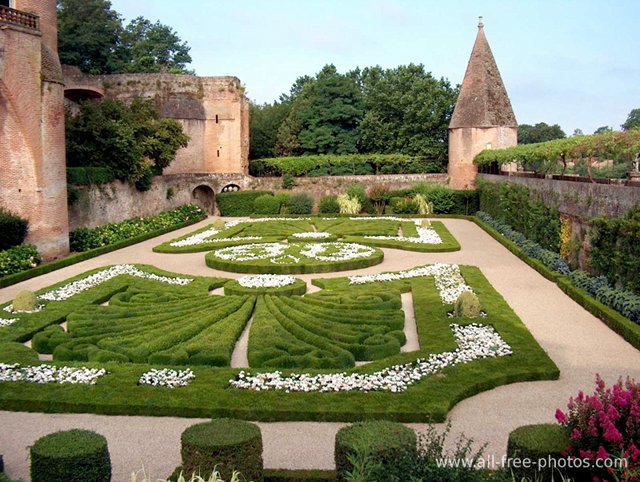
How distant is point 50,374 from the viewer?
10.3m

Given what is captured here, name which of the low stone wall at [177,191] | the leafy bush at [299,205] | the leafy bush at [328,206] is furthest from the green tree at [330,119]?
the leafy bush at [328,206]

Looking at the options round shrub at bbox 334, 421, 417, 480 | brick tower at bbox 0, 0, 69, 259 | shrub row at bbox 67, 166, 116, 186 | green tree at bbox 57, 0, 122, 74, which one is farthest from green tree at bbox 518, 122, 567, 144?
round shrub at bbox 334, 421, 417, 480

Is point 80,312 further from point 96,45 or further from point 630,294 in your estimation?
point 96,45

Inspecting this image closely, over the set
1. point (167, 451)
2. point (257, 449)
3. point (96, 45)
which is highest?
point (96, 45)

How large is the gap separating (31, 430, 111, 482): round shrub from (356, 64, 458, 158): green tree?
1639 inches

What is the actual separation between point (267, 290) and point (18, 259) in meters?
7.86

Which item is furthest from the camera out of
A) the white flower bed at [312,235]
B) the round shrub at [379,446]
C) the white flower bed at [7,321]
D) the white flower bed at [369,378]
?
the white flower bed at [312,235]

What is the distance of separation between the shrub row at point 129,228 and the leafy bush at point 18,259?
3.16m

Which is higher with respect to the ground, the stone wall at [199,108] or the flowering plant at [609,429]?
the stone wall at [199,108]

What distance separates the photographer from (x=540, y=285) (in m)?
17.0

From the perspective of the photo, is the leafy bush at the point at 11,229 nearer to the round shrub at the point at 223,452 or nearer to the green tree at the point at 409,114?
the round shrub at the point at 223,452

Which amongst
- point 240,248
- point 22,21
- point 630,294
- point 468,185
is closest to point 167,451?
point 630,294

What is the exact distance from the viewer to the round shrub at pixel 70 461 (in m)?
6.27

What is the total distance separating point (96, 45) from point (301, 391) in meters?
45.5
